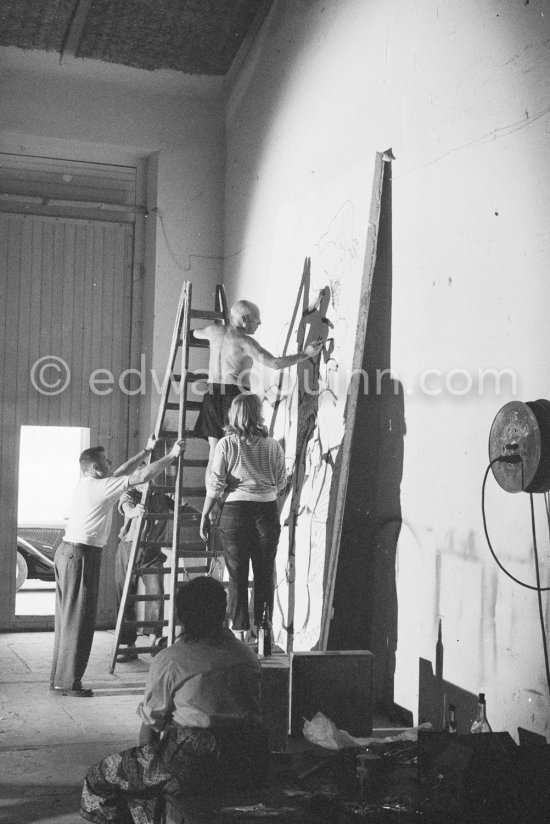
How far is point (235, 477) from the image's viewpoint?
21.8ft

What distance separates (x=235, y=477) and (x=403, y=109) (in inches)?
105

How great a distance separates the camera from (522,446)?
4.49 metres

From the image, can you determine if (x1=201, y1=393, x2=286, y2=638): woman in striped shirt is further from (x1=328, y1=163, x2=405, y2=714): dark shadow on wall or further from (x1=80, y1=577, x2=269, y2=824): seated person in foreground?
(x1=80, y1=577, x2=269, y2=824): seated person in foreground

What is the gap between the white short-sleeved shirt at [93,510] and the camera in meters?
6.83

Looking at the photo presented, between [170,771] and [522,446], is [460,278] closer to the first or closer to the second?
[522,446]

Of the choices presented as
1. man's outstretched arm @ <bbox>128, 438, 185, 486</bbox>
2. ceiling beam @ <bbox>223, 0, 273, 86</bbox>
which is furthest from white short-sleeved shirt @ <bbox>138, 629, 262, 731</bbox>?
ceiling beam @ <bbox>223, 0, 273, 86</bbox>

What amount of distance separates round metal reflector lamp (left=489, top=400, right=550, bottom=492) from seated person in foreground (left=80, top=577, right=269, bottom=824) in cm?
153

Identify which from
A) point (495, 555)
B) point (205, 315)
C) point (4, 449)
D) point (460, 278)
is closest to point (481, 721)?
point (495, 555)

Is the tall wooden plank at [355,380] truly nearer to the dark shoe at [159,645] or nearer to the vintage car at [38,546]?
the dark shoe at [159,645]

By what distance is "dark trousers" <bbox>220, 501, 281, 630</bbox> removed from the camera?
6570 millimetres

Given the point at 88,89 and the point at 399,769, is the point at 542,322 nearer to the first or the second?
the point at 399,769

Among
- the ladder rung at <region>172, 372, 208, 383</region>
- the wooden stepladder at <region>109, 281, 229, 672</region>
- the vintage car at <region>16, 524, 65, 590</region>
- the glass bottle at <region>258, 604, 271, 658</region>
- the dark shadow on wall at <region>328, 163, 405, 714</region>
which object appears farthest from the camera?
the vintage car at <region>16, 524, 65, 590</region>

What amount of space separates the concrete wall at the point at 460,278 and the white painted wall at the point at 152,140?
9.31 feet

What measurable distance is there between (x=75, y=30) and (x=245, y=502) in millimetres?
5167
